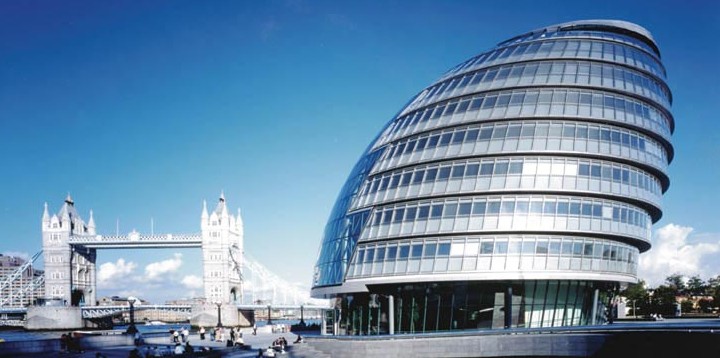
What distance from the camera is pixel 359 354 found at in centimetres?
4597

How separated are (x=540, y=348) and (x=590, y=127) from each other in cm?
2200

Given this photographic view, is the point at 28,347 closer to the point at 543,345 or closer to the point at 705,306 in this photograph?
the point at 543,345

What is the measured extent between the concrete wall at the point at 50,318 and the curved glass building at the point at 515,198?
14697 cm

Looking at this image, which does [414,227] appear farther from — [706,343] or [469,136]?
[706,343]

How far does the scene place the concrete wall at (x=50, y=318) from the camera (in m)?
183

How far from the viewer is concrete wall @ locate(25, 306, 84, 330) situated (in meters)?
183

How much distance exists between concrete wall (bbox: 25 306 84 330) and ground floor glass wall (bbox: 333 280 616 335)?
15313 cm

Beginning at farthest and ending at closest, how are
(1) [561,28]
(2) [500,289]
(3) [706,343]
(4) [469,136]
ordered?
(1) [561,28]
(4) [469,136]
(2) [500,289]
(3) [706,343]

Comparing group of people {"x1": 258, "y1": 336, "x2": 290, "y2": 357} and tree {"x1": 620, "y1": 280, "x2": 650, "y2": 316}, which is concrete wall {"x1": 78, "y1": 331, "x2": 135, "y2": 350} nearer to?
group of people {"x1": 258, "y1": 336, "x2": 290, "y2": 357}

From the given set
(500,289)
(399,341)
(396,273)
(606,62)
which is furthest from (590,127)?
(399,341)

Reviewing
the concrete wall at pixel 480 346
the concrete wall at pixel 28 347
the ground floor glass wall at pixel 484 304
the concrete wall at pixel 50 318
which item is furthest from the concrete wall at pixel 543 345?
the concrete wall at pixel 50 318

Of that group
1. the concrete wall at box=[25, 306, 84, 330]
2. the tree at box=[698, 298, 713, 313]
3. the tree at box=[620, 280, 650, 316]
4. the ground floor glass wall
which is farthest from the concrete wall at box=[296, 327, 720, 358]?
the concrete wall at box=[25, 306, 84, 330]

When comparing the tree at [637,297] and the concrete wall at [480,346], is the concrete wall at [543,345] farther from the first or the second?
the tree at [637,297]

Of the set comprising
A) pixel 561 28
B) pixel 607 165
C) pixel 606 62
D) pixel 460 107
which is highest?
pixel 561 28
